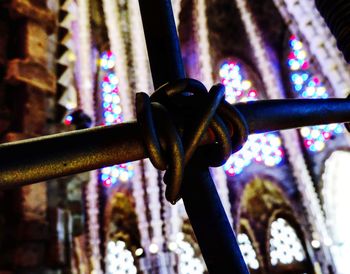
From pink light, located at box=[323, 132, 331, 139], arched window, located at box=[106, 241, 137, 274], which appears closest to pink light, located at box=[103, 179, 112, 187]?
arched window, located at box=[106, 241, 137, 274]

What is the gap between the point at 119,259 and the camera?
57.7 feet

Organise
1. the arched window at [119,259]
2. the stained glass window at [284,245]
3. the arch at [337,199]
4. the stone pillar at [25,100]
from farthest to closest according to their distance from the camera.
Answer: the arched window at [119,259] < the stained glass window at [284,245] < the arch at [337,199] < the stone pillar at [25,100]

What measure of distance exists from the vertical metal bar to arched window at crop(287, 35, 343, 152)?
49.7 feet

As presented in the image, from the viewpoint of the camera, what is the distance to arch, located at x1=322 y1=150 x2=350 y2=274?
46.2 feet

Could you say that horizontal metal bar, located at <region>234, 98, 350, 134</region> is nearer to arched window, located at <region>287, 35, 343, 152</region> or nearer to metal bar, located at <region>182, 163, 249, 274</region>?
metal bar, located at <region>182, 163, 249, 274</region>

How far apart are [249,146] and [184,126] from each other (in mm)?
16921

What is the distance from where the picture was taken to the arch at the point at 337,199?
14070 millimetres

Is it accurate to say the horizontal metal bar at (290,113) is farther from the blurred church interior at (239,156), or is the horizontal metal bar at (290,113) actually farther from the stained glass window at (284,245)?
the stained glass window at (284,245)

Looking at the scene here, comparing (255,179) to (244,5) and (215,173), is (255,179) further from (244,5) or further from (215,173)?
(244,5)

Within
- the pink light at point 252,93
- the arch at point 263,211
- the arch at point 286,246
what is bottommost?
the arch at point 286,246

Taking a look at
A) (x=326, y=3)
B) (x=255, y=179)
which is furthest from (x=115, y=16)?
(x=326, y=3)

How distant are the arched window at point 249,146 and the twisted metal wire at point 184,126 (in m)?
15.8

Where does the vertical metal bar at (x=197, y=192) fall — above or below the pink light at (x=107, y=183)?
below

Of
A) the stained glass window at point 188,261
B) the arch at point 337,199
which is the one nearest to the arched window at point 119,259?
the stained glass window at point 188,261
